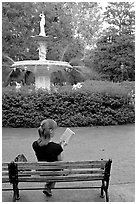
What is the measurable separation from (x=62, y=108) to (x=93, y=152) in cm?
417

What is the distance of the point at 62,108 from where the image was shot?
11.2 m

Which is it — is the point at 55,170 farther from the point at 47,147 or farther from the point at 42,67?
the point at 42,67

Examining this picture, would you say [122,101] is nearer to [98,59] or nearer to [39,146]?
[39,146]

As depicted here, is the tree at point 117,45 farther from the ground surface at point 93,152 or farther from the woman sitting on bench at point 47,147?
the woman sitting on bench at point 47,147

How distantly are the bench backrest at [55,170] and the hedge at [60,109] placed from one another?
23.5 feet

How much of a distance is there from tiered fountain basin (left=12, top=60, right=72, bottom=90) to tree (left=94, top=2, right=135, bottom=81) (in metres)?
13.5

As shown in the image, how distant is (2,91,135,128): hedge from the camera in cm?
1117

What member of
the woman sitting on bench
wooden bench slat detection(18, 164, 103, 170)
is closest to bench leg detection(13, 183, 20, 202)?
wooden bench slat detection(18, 164, 103, 170)

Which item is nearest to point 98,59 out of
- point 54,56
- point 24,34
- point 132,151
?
point 54,56

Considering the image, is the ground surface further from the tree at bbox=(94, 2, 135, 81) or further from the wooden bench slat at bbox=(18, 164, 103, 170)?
the tree at bbox=(94, 2, 135, 81)

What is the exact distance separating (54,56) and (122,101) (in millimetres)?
19682

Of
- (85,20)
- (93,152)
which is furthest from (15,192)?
(85,20)

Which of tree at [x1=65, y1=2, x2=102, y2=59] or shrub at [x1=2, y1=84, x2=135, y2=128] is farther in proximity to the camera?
tree at [x1=65, y1=2, x2=102, y2=59]

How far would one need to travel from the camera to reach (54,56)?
101 ft
